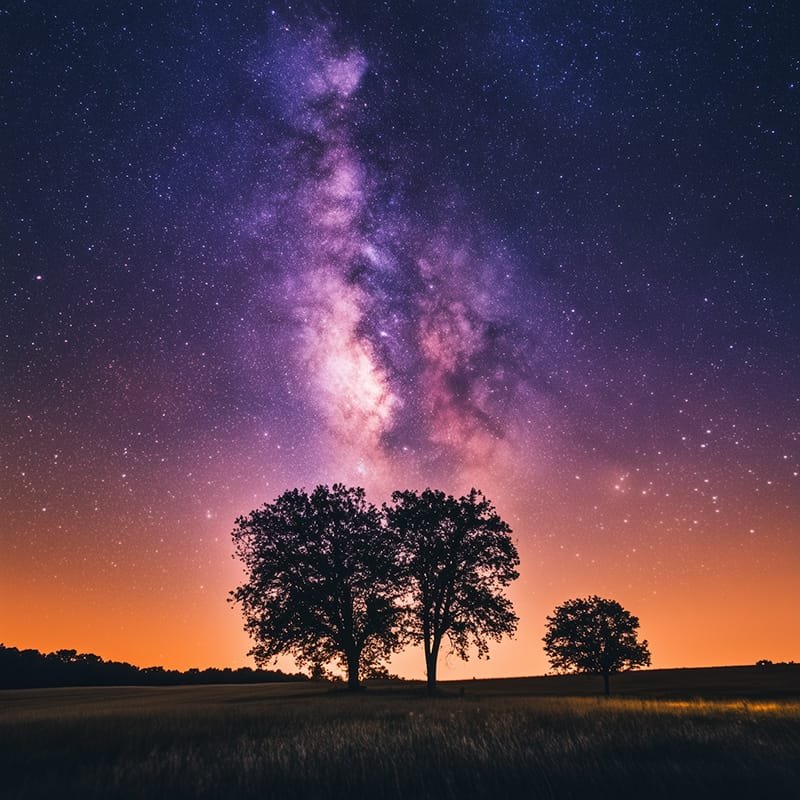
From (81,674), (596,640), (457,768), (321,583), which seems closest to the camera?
(457,768)

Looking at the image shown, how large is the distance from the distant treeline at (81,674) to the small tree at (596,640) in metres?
45.4

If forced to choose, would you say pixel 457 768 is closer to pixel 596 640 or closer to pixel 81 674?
pixel 596 640

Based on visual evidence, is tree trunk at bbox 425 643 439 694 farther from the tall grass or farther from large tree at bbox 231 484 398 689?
the tall grass

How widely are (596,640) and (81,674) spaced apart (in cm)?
7121

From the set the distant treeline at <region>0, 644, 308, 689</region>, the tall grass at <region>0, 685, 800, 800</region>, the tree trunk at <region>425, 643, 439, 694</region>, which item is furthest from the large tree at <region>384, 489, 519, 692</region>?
the distant treeline at <region>0, 644, 308, 689</region>

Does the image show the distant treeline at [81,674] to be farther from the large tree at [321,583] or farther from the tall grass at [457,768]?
the tall grass at [457,768]

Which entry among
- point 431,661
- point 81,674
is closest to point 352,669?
point 431,661

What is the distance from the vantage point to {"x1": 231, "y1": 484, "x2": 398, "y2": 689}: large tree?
3512cm

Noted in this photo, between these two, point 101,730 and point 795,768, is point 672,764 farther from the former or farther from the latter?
point 101,730

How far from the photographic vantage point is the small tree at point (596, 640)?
47.4 meters

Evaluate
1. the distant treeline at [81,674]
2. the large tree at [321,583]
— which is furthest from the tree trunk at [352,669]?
the distant treeline at [81,674]

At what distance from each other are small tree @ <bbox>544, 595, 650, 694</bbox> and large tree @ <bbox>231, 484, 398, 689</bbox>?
19133 mm

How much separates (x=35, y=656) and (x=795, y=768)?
10073 centimetres

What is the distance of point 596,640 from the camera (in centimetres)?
4803
